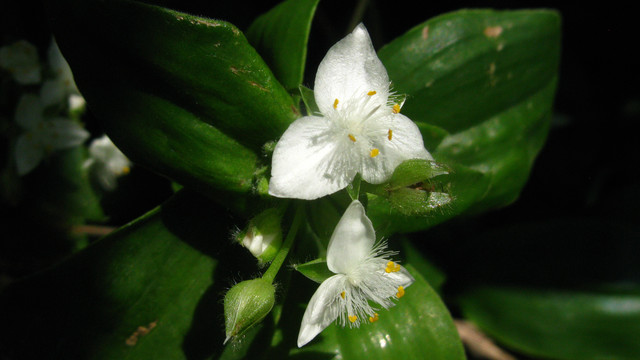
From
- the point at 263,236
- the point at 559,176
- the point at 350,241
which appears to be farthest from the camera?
the point at 559,176

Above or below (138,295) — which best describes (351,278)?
above

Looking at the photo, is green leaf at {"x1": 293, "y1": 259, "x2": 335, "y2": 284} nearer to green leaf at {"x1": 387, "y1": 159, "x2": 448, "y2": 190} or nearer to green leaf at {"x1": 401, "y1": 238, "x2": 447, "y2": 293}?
green leaf at {"x1": 387, "y1": 159, "x2": 448, "y2": 190}

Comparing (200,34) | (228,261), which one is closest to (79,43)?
(200,34)

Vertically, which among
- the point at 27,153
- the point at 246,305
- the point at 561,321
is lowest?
the point at 561,321

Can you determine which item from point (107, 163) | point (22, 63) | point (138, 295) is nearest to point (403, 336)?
point (138, 295)

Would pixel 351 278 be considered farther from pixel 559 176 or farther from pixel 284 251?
pixel 559 176

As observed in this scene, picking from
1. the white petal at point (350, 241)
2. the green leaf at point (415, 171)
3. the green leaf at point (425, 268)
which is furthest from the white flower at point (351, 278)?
the green leaf at point (425, 268)
